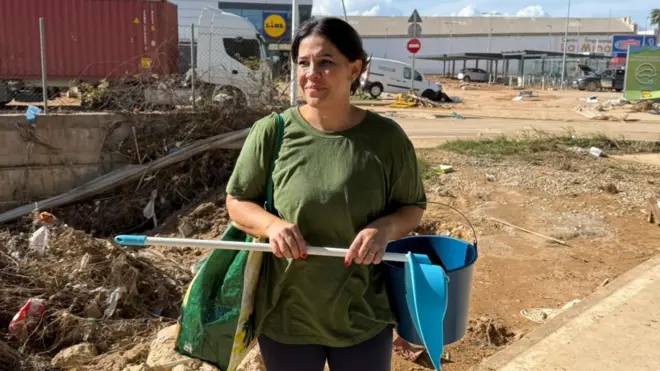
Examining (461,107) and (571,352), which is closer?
(571,352)

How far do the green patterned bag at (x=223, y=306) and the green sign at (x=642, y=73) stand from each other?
947 inches

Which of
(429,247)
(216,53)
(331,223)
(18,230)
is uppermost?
(216,53)

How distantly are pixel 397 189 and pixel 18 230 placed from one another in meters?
7.21

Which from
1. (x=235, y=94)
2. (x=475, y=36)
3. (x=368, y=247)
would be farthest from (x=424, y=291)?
(x=475, y=36)

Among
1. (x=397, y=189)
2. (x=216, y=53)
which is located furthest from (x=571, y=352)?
(x=216, y=53)

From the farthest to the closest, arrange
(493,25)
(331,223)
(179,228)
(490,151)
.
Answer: (493,25) → (490,151) → (179,228) → (331,223)

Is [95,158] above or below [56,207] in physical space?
above

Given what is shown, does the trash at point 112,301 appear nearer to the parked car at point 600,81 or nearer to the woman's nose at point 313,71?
the woman's nose at point 313,71

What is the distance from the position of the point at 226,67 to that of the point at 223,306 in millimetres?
11799

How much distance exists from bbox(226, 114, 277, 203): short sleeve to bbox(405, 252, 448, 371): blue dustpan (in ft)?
1.71

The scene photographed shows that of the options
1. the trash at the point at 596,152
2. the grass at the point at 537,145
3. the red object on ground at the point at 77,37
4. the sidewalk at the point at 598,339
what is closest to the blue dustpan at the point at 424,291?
the sidewalk at the point at 598,339

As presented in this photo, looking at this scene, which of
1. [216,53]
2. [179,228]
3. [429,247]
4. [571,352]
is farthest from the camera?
[216,53]

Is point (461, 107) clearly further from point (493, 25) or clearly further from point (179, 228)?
point (493, 25)

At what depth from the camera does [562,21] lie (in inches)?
2768
